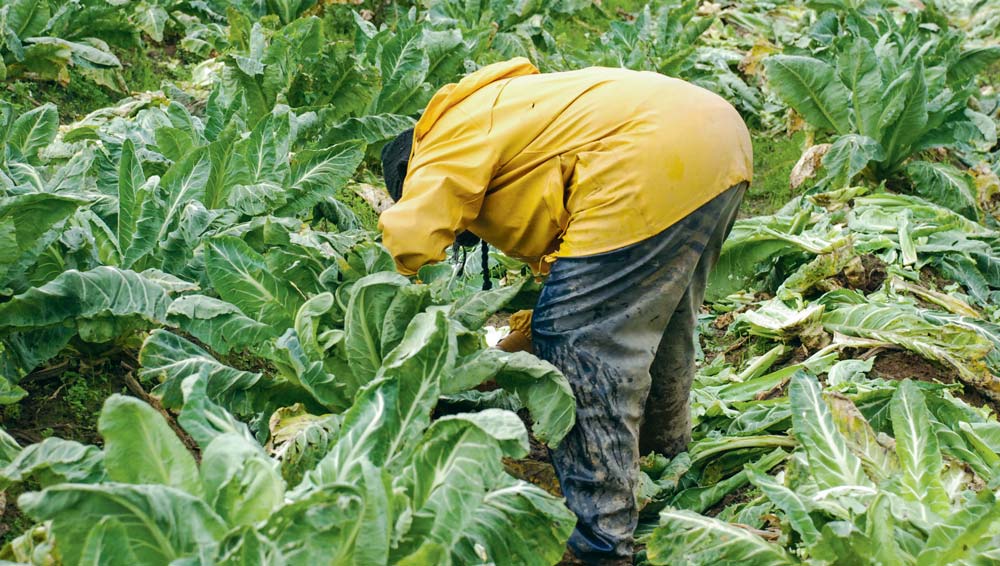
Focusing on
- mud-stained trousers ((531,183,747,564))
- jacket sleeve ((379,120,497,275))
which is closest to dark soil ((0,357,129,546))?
jacket sleeve ((379,120,497,275))

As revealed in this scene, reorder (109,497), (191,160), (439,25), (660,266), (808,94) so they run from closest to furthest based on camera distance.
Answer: (109,497)
(660,266)
(191,160)
(808,94)
(439,25)

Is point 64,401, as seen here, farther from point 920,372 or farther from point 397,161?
point 920,372

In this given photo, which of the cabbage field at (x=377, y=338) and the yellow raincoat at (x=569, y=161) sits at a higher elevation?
the yellow raincoat at (x=569, y=161)

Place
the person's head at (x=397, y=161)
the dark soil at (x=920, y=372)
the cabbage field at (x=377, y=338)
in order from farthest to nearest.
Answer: the dark soil at (x=920, y=372), the person's head at (x=397, y=161), the cabbage field at (x=377, y=338)

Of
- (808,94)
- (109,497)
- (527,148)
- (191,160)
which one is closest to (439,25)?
(808,94)

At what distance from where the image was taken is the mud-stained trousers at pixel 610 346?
3.48 metres

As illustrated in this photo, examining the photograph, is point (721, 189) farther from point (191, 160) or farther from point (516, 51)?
point (516, 51)

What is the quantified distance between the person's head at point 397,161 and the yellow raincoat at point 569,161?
8.9 inches

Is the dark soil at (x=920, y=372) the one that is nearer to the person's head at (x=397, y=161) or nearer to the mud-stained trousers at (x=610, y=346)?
the mud-stained trousers at (x=610, y=346)

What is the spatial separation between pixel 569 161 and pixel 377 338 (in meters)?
0.88

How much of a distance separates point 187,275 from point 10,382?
794 millimetres

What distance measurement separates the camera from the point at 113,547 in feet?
7.61

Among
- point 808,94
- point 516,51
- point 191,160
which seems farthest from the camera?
point 516,51

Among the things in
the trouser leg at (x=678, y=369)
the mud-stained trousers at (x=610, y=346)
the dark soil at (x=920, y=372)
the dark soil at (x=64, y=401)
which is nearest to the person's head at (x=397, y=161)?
the mud-stained trousers at (x=610, y=346)
